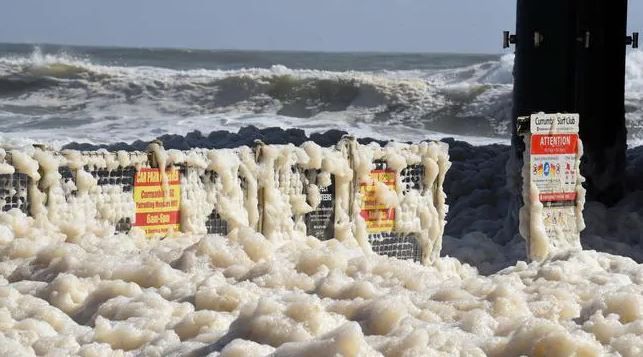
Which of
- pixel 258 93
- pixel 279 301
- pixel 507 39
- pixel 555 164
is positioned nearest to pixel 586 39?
pixel 507 39

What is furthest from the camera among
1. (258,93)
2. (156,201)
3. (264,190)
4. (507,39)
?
(258,93)

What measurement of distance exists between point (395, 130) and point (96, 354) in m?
25.6

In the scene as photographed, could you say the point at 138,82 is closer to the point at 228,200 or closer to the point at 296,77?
the point at 296,77

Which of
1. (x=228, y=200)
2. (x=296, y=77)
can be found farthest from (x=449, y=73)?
(x=228, y=200)

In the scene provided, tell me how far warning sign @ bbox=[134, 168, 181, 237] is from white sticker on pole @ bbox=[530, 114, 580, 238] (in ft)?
8.78

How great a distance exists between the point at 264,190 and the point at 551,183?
2269 mm

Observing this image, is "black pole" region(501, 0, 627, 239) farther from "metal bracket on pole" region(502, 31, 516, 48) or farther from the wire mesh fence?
the wire mesh fence

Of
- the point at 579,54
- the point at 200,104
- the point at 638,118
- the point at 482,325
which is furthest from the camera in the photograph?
the point at 200,104

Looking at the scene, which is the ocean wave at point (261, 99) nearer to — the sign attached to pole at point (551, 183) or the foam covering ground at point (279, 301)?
the sign attached to pole at point (551, 183)

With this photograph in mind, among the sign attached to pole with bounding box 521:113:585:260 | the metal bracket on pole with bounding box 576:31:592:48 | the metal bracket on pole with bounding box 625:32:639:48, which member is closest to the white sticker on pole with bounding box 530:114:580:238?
the sign attached to pole with bounding box 521:113:585:260

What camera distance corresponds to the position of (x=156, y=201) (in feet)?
24.2

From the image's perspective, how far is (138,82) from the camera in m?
38.6

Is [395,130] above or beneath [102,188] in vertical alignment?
beneath

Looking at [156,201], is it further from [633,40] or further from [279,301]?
[633,40]
